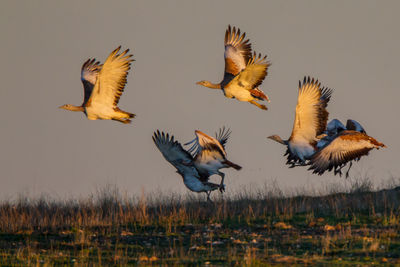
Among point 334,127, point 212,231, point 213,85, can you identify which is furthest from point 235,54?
point 212,231

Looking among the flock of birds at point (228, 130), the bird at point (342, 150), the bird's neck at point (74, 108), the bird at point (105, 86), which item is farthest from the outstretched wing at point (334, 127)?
the bird's neck at point (74, 108)

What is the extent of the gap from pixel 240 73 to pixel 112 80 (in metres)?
3.36

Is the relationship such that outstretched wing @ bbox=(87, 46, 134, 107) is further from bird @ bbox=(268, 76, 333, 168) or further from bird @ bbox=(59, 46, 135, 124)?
bird @ bbox=(268, 76, 333, 168)

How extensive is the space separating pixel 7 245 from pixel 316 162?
24.5 feet

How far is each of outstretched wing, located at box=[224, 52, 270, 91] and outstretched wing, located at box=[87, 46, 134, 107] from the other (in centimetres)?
296

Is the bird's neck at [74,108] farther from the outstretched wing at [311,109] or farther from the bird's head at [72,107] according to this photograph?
the outstretched wing at [311,109]

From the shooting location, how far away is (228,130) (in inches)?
848

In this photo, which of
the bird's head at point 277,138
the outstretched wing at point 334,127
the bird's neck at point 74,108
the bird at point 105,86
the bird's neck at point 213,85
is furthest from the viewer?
the bird's neck at point 213,85

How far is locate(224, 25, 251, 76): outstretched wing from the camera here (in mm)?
21984

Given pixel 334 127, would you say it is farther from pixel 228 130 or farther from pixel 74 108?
pixel 74 108

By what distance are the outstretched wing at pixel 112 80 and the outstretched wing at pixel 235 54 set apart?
150 inches

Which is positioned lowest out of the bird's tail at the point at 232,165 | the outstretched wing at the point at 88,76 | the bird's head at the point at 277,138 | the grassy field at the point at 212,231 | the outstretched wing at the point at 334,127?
the grassy field at the point at 212,231

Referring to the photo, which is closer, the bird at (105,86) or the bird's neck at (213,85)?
the bird at (105,86)

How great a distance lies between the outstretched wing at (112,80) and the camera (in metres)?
19.0
